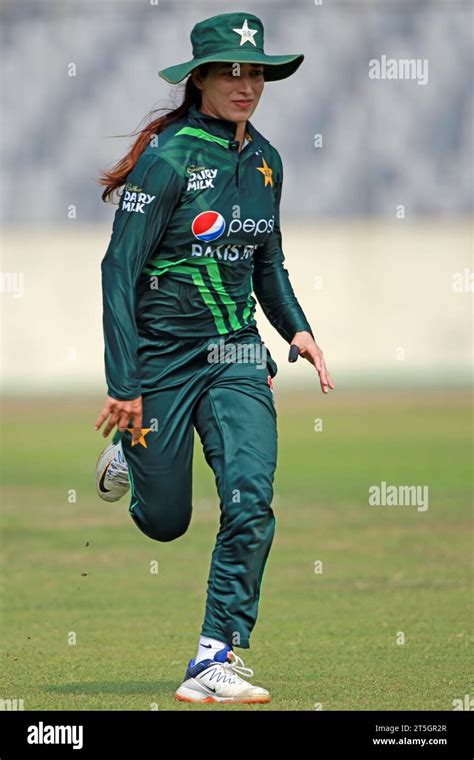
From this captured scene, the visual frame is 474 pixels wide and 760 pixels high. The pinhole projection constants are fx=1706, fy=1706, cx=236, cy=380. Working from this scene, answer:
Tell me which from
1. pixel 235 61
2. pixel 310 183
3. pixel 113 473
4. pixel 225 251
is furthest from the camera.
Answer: pixel 310 183

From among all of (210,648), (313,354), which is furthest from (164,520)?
(313,354)

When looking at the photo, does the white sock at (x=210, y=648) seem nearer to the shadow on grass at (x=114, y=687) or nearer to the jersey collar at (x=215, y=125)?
the shadow on grass at (x=114, y=687)

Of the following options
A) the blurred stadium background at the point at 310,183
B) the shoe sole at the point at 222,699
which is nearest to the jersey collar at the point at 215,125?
the shoe sole at the point at 222,699

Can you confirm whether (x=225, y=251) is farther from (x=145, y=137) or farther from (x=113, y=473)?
(x=113, y=473)

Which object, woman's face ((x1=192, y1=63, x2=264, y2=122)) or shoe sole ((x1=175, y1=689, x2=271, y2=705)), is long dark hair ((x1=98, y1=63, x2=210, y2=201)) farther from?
shoe sole ((x1=175, y1=689, x2=271, y2=705))

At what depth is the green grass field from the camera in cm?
709

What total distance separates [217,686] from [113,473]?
121 centimetres

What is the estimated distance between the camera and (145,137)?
6.72 meters

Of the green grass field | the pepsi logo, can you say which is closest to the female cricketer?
the pepsi logo

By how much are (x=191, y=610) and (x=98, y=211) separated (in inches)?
869

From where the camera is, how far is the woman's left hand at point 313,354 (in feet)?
22.6

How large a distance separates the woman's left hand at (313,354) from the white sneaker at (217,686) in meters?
1.16

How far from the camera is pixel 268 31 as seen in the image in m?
30.2

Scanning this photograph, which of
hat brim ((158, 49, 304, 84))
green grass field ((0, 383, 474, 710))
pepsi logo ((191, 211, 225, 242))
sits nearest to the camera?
hat brim ((158, 49, 304, 84))
